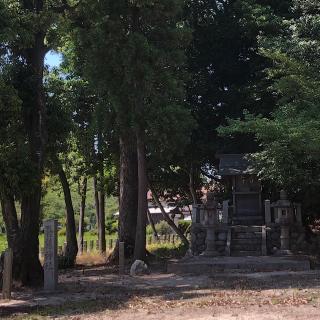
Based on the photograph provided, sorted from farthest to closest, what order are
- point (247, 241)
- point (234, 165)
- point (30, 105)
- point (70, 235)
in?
point (70, 235) < point (234, 165) < point (247, 241) < point (30, 105)

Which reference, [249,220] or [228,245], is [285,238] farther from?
[249,220]

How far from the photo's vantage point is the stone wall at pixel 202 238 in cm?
1783

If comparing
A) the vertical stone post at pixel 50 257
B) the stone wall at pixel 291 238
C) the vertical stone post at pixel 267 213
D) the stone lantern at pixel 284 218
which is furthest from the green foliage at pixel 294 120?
the vertical stone post at pixel 50 257

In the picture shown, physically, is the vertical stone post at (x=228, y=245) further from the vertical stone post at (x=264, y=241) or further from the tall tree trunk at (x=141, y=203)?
the tall tree trunk at (x=141, y=203)

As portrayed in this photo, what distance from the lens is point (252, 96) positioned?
65.6 ft

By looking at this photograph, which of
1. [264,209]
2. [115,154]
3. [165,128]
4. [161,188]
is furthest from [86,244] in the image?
[165,128]

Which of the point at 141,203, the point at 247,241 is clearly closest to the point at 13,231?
the point at 141,203

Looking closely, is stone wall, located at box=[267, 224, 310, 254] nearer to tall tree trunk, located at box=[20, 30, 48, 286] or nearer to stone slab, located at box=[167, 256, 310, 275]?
stone slab, located at box=[167, 256, 310, 275]

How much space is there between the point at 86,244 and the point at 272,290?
2070 cm

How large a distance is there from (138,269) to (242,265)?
3.16m

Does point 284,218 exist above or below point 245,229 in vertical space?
above

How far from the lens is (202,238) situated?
18.4 m

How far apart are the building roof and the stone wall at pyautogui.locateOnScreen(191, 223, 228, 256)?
8.00 ft

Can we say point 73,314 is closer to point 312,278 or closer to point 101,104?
point 312,278
